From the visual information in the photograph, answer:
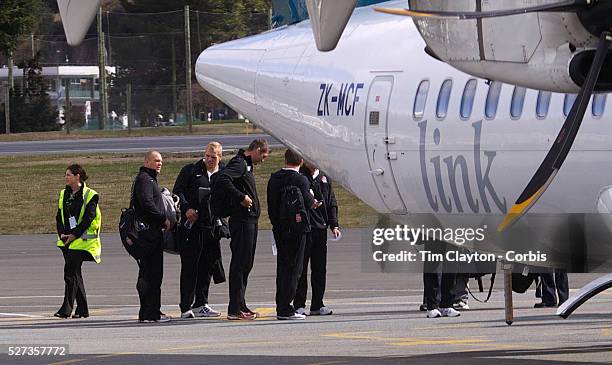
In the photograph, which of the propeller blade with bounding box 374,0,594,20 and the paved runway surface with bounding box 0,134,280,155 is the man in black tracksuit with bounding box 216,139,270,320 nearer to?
the propeller blade with bounding box 374,0,594,20

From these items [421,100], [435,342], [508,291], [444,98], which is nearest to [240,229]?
[421,100]

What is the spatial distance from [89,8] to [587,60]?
2.73 m

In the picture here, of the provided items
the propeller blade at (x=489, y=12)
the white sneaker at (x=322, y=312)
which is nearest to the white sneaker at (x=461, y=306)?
the white sneaker at (x=322, y=312)

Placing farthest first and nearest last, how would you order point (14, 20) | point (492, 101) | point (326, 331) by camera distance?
point (14, 20)
point (326, 331)
point (492, 101)

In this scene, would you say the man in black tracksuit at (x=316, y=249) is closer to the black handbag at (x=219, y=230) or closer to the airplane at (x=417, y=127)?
the airplane at (x=417, y=127)

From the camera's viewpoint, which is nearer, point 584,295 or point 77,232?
point 584,295

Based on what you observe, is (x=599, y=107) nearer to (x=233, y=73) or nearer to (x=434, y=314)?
(x=434, y=314)

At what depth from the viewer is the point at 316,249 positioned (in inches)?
560

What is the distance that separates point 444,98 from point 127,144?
110ft

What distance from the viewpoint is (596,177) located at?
32.5 feet

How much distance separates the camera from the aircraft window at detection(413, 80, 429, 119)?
11.8m

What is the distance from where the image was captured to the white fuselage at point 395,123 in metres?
10.3

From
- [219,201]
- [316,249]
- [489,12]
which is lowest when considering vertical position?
[316,249]

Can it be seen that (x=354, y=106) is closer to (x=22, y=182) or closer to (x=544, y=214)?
(x=544, y=214)
